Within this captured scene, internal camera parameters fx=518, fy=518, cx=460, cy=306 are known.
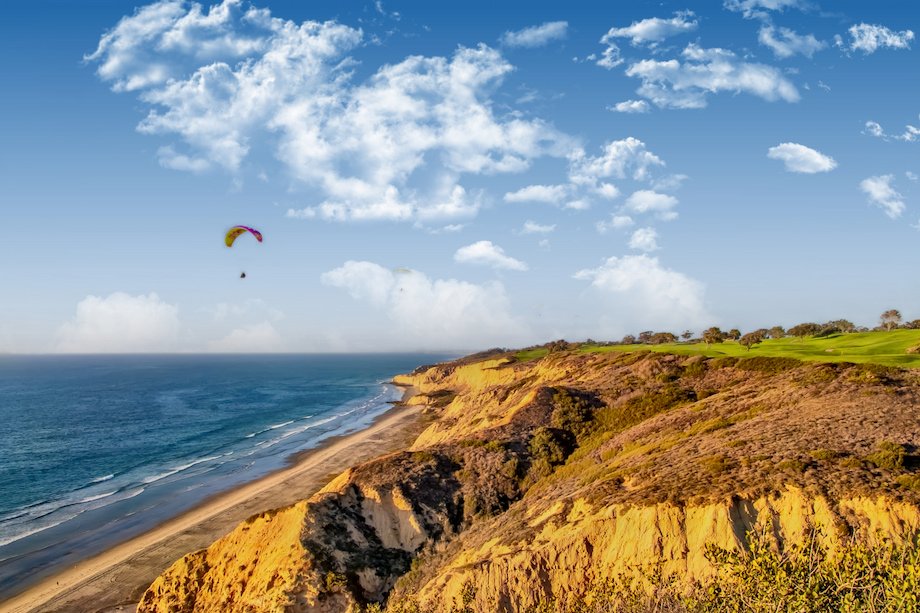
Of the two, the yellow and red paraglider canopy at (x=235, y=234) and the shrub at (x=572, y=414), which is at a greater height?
the yellow and red paraglider canopy at (x=235, y=234)

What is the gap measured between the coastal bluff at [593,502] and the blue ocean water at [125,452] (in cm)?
1907

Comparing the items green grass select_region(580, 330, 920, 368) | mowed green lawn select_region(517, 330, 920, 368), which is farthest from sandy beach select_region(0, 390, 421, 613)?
green grass select_region(580, 330, 920, 368)

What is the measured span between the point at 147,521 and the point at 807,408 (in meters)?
47.4

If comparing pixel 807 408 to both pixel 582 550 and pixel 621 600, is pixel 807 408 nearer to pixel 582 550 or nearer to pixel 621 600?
pixel 582 550

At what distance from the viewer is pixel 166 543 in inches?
1423

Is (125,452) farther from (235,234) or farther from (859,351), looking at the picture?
(859,351)

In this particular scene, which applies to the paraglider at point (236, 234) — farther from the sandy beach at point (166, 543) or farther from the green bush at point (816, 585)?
the green bush at point (816, 585)

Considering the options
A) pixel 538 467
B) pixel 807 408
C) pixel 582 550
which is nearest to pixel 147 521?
pixel 538 467

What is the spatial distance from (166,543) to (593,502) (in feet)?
100

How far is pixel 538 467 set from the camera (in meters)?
34.6

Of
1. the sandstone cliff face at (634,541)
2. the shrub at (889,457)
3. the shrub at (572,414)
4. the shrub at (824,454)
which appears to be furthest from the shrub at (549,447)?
the shrub at (889,457)

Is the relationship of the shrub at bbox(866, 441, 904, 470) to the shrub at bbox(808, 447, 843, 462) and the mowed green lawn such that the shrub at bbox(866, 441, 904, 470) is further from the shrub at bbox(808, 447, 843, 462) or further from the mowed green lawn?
the mowed green lawn

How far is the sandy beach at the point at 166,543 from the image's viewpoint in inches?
1148

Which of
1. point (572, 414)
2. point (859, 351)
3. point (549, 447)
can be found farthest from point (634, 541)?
point (859, 351)
